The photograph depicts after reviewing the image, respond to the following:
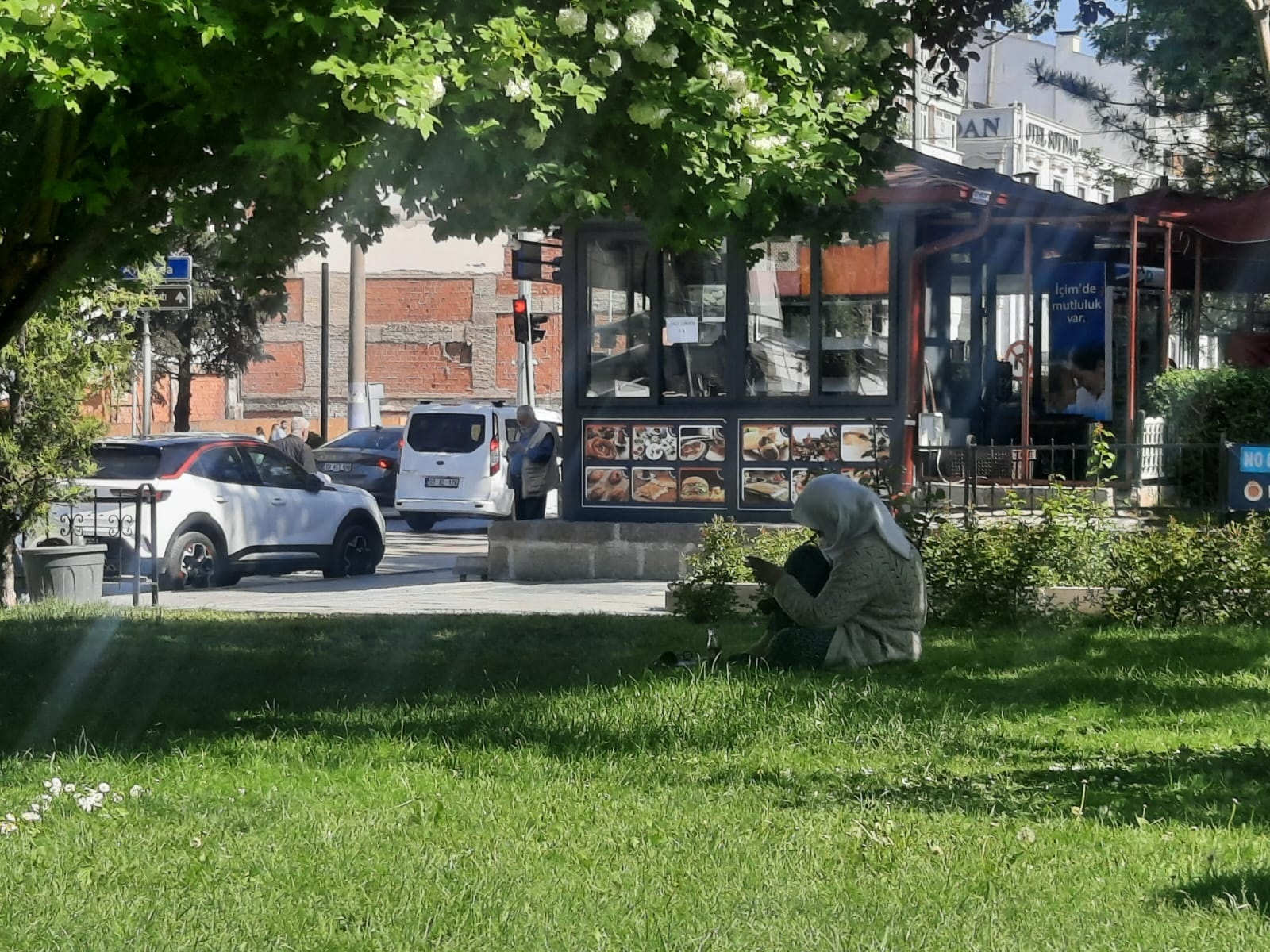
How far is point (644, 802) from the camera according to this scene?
6008 mm

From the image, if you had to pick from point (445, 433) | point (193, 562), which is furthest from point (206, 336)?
point (193, 562)

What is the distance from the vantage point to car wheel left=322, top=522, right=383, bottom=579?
19.1 meters

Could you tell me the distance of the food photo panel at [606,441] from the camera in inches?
671

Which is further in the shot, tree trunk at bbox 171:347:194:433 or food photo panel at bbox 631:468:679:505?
tree trunk at bbox 171:347:194:433

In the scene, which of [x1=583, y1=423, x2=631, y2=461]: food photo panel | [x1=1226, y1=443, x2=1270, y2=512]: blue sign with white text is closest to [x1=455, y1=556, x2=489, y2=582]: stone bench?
[x1=583, y1=423, x2=631, y2=461]: food photo panel

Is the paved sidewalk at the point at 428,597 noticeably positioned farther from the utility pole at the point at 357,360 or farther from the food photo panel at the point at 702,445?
the utility pole at the point at 357,360

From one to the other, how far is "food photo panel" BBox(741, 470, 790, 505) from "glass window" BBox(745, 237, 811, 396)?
746 millimetres

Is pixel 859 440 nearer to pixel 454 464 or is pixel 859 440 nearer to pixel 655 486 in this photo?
pixel 655 486

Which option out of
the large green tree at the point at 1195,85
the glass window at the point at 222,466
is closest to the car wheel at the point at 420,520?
the glass window at the point at 222,466

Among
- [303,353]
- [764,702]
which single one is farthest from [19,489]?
[303,353]

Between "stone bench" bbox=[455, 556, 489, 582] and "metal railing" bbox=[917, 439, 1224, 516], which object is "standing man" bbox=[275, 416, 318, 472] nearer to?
"stone bench" bbox=[455, 556, 489, 582]

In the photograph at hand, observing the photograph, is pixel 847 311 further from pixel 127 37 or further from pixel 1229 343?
pixel 127 37

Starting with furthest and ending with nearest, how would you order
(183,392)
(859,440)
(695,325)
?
1. (183,392)
2. (695,325)
3. (859,440)

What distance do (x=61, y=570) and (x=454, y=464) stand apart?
12.6m
